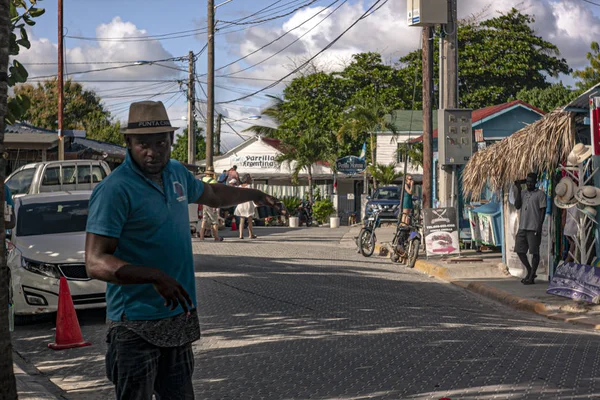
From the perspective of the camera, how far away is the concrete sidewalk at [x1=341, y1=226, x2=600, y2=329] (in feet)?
37.5

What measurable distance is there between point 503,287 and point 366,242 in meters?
6.64

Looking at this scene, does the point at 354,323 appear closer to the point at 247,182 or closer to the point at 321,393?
the point at 321,393

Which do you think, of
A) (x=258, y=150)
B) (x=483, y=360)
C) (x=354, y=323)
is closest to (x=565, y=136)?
(x=354, y=323)

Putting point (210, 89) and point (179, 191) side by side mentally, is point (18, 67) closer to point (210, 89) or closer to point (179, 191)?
point (179, 191)

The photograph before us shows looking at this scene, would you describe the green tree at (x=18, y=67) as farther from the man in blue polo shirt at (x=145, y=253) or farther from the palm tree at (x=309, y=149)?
the palm tree at (x=309, y=149)

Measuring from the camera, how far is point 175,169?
13.3 feet

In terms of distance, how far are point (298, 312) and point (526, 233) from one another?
16.9ft

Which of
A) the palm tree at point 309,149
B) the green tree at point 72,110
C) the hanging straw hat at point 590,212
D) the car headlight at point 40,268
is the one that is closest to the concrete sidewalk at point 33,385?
the car headlight at point 40,268

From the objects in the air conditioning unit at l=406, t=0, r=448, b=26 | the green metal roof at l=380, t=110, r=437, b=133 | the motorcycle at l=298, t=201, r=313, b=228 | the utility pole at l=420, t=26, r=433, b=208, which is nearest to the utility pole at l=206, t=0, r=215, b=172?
the motorcycle at l=298, t=201, r=313, b=228

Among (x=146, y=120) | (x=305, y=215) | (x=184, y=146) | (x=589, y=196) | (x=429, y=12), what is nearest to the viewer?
(x=146, y=120)

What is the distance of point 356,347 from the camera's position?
27.6 ft

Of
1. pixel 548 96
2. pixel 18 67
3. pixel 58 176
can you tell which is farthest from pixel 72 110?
pixel 18 67

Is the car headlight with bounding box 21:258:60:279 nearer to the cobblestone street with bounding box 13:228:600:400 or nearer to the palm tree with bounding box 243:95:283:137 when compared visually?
the cobblestone street with bounding box 13:228:600:400

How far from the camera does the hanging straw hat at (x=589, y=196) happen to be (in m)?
12.1
